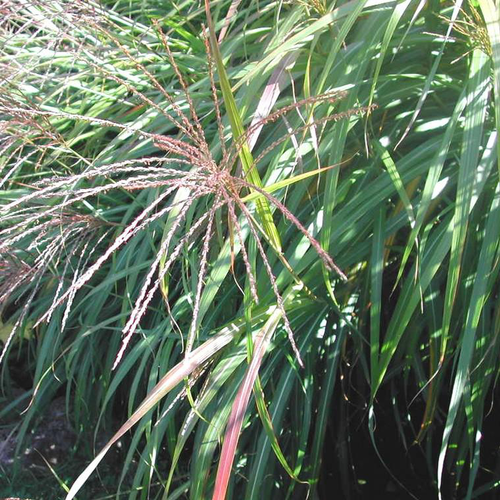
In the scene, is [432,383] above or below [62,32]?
below

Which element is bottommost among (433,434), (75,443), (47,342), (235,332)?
(75,443)

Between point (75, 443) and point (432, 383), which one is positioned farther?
point (75, 443)

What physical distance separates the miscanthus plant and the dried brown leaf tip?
2cm

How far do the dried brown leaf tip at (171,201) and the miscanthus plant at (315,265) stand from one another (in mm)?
22

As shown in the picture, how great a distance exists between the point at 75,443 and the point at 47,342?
0.33 m

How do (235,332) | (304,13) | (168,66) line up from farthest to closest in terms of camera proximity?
(168,66), (304,13), (235,332)

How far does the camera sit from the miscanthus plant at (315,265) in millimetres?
1543

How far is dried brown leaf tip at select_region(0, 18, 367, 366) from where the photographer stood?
1.21m

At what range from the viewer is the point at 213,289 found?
1721mm

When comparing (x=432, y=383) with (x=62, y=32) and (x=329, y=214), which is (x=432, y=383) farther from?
(x=62, y=32)

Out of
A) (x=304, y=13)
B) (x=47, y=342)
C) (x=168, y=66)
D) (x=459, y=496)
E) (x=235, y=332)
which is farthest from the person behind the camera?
(x=168, y=66)

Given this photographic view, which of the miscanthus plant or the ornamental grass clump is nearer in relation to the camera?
the ornamental grass clump

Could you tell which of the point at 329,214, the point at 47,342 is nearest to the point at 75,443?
the point at 47,342

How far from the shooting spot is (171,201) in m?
1.99
